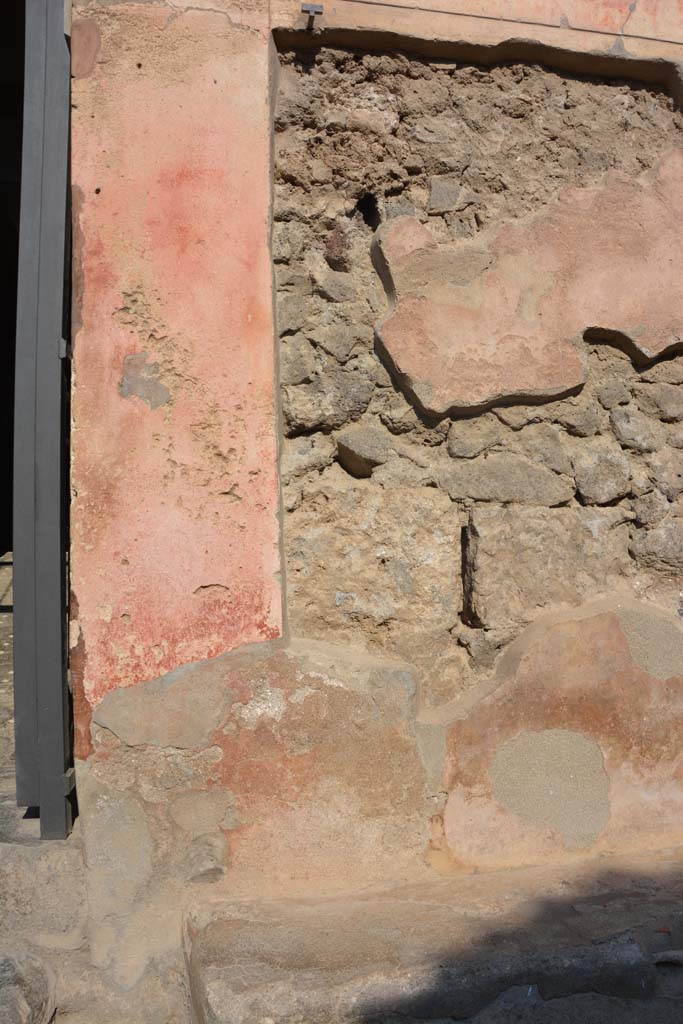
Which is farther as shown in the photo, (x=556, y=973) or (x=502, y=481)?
(x=502, y=481)

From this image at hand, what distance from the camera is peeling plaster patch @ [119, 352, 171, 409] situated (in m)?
1.64

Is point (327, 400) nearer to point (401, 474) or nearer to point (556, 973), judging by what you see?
point (401, 474)

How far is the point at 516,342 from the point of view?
1.85 meters

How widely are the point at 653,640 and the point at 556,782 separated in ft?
1.20

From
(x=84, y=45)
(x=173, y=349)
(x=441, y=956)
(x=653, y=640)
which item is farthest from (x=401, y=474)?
(x=84, y=45)

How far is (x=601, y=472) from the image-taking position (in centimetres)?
193

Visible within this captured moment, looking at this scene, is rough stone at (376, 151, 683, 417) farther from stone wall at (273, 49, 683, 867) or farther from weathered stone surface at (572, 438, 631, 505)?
weathered stone surface at (572, 438, 631, 505)

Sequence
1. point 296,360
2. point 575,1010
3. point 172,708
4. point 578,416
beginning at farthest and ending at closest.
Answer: point 578,416, point 296,360, point 172,708, point 575,1010

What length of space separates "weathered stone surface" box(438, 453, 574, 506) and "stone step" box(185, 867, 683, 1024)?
2.56ft

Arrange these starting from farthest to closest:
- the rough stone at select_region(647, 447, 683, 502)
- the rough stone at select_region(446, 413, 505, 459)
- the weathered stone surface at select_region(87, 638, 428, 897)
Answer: the rough stone at select_region(647, 447, 683, 502) → the rough stone at select_region(446, 413, 505, 459) → the weathered stone surface at select_region(87, 638, 428, 897)

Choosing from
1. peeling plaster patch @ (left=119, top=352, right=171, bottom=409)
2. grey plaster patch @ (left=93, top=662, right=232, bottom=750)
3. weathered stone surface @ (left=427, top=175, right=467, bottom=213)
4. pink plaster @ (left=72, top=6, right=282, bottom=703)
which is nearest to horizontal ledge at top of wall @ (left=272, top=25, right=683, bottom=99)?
pink plaster @ (left=72, top=6, right=282, bottom=703)

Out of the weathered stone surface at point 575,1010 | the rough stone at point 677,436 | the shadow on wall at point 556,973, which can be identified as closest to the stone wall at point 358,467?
the rough stone at point 677,436

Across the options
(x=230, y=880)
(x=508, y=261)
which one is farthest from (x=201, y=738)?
(x=508, y=261)

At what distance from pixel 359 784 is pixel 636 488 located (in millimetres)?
886
